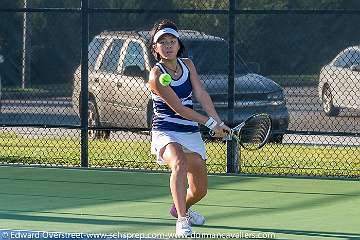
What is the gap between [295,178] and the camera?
1374cm

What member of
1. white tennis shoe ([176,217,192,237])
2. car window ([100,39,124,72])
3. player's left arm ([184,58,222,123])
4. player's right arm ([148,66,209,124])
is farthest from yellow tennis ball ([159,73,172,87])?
car window ([100,39,124,72])

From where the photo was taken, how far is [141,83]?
1519 centimetres

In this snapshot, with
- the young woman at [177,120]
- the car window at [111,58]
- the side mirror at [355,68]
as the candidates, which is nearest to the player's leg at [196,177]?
the young woman at [177,120]

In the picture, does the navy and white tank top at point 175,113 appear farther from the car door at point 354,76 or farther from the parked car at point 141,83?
the car door at point 354,76

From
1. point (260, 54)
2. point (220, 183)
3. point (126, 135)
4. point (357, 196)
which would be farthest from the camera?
point (126, 135)

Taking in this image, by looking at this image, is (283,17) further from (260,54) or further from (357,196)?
(357,196)

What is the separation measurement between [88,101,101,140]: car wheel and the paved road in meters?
0.21

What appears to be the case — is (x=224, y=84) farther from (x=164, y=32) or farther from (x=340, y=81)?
(x=164, y=32)

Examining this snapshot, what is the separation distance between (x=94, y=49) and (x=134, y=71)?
2.02 feet

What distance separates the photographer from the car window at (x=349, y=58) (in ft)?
49.5

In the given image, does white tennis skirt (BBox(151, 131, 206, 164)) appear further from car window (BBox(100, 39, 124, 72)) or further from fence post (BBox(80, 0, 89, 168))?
car window (BBox(100, 39, 124, 72))

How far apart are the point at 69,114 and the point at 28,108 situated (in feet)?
3.73

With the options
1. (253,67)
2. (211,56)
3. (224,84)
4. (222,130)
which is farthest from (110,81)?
(222,130)

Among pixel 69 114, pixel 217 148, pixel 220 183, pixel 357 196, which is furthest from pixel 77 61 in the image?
pixel 357 196
